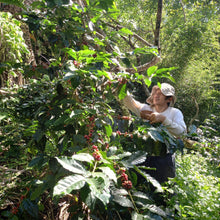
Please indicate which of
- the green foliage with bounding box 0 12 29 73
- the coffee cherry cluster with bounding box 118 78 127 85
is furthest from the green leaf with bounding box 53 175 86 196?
the green foliage with bounding box 0 12 29 73

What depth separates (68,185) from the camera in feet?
1.87

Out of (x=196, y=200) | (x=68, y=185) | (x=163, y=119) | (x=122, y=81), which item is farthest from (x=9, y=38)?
(x=196, y=200)

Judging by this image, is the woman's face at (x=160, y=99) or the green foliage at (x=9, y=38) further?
the green foliage at (x=9, y=38)

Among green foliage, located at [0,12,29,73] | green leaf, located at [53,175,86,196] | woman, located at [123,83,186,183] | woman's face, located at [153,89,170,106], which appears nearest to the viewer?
green leaf, located at [53,175,86,196]

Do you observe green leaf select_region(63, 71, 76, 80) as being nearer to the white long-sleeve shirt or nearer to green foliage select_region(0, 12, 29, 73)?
the white long-sleeve shirt

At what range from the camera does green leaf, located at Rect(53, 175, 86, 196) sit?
54 centimetres

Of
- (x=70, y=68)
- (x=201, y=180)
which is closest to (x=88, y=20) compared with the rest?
(x=70, y=68)

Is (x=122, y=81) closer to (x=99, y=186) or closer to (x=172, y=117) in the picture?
(x=99, y=186)

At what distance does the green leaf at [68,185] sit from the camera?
543mm

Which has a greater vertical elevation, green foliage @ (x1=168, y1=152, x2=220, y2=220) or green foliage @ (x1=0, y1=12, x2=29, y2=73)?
green foliage @ (x1=0, y1=12, x2=29, y2=73)

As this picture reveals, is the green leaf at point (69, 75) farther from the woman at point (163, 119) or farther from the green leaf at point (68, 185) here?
the woman at point (163, 119)

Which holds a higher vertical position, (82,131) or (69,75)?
(69,75)

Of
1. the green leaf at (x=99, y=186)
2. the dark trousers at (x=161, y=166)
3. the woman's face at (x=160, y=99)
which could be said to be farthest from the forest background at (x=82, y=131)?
the woman's face at (x=160, y=99)

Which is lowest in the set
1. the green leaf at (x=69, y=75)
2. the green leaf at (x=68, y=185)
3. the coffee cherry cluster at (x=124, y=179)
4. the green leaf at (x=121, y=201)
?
the green leaf at (x=121, y=201)
